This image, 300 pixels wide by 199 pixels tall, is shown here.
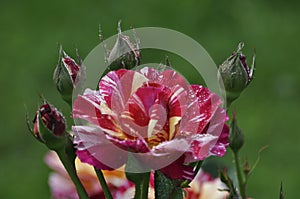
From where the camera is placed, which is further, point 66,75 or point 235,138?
point 235,138

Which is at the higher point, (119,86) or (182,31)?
(182,31)

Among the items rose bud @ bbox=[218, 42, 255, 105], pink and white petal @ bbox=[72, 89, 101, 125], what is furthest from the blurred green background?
pink and white petal @ bbox=[72, 89, 101, 125]

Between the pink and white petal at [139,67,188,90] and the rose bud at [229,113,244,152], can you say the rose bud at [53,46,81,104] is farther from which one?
the rose bud at [229,113,244,152]

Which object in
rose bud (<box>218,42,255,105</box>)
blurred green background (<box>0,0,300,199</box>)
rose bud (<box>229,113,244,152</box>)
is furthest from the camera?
blurred green background (<box>0,0,300,199</box>)

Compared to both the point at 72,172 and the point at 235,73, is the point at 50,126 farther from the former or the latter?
the point at 235,73

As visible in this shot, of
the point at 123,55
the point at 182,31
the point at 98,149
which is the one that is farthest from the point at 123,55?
the point at 182,31

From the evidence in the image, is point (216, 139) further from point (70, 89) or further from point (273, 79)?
point (273, 79)

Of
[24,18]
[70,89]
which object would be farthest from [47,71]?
[70,89]
